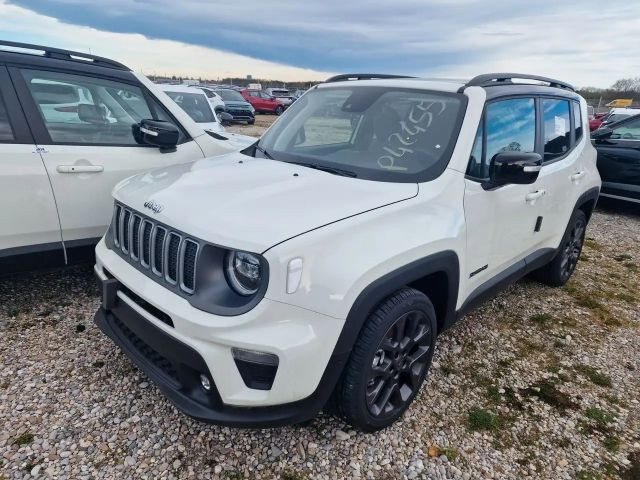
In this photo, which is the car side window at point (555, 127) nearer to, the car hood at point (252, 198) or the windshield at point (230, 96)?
the car hood at point (252, 198)

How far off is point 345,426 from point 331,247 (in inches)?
46.3

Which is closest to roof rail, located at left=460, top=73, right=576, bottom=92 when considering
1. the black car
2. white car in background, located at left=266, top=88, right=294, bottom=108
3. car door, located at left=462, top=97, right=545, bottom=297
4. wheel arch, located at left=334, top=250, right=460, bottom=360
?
car door, located at left=462, top=97, right=545, bottom=297

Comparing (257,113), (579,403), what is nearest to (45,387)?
(579,403)

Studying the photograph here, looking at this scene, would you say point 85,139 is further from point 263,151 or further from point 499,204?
point 499,204

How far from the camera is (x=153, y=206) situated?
235cm

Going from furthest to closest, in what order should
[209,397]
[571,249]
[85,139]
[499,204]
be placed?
[571,249], [85,139], [499,204], [209,397]

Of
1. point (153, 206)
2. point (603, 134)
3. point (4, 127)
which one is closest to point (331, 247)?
point (153, 206)

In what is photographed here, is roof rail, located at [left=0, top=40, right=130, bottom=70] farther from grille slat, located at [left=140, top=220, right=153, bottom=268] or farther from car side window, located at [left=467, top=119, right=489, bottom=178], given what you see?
car side window, located at [left=467, top=119, right=489, bottom=178]

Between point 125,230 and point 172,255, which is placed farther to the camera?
point 125,230

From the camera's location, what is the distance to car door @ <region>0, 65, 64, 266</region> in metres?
3.09

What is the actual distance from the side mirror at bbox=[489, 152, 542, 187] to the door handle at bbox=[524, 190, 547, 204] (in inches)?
22.9

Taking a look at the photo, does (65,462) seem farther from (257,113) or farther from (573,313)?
(257,113)

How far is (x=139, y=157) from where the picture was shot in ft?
12.2

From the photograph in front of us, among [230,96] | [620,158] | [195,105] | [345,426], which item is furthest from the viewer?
[230,96]
